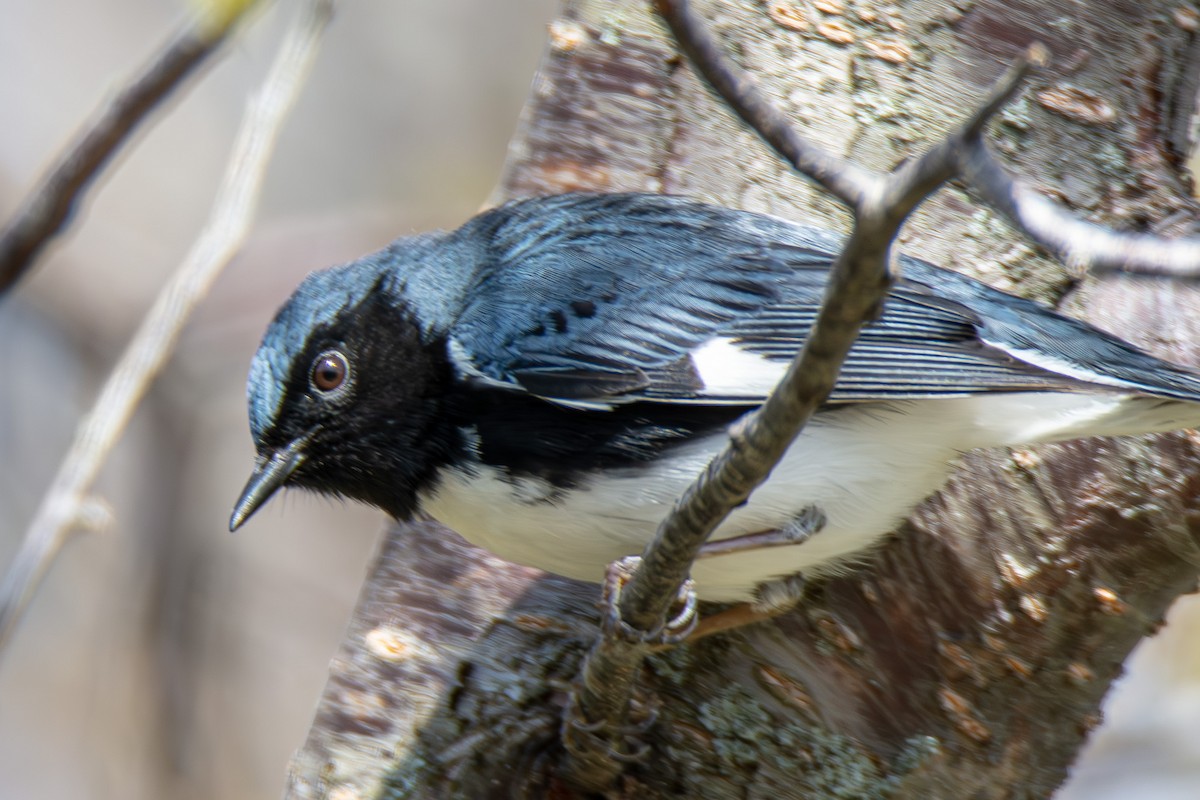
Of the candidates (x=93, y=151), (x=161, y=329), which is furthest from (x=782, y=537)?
(x=93, y=151)

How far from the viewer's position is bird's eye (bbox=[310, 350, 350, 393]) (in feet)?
9.00

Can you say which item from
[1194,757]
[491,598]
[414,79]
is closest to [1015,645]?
[491,598]

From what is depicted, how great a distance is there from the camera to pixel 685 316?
2.60 meters

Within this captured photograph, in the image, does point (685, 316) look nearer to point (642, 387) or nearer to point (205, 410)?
point (642, 387)

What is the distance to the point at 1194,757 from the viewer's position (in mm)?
4887

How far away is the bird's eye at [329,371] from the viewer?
274 centimetres

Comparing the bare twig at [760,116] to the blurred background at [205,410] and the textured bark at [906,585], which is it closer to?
the textured bark at [906,585]

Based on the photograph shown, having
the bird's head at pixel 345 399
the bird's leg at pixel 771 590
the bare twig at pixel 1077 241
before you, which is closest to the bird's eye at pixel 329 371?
the bird's head at pixel 345 399

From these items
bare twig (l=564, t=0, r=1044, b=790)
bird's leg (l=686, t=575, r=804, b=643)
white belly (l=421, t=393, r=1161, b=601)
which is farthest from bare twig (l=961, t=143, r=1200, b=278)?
bird's leg (l=686, t=575, r=804, b=643)

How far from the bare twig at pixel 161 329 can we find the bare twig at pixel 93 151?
0.28 m

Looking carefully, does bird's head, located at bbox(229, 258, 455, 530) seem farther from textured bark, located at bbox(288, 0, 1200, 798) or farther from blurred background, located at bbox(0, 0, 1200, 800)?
blurred background, located at bbox(0, 0, 1200, 800)

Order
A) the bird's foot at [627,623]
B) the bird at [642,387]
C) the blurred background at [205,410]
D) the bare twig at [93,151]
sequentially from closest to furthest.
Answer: the bare twig at [93,151] → the bird's foot at [627,623] → the bird at [642,387] → the blurred background at [205,410]

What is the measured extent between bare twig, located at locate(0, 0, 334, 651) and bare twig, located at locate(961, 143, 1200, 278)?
1481 millimetres

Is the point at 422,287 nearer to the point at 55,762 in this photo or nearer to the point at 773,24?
the point at 773,24
